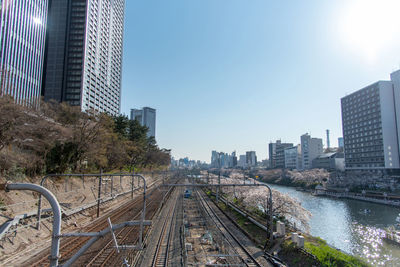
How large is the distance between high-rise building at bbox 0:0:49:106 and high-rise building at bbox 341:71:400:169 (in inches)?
3266

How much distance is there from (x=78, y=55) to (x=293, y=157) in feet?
319

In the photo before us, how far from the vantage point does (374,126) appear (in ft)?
216

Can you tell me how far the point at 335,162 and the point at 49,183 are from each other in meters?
95.2

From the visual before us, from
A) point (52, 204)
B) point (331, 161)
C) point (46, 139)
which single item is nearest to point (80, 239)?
point (46, 139)

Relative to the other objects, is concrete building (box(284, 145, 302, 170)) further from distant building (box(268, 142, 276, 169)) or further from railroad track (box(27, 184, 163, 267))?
railroad track (box(27, 184, 163, 267))

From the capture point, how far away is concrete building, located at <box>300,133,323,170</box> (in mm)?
102188

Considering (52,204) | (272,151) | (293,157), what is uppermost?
(272,151)

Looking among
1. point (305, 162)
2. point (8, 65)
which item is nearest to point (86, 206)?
point (8, 65)

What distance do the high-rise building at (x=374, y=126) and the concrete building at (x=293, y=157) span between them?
3246 cm

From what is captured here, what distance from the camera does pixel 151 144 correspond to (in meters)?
69.3

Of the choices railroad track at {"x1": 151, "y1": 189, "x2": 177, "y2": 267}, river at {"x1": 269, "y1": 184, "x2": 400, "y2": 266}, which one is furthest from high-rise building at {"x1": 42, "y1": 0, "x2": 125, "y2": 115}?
river at {"x1": 269, "y1": 184, "x2": 400, "y2": 266}

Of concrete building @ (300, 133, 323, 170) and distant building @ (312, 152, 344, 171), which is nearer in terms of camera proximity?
distant building @ (312, 152, 344, 171)

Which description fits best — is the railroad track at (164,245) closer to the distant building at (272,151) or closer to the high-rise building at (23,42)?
the high-rise building at (23,42)

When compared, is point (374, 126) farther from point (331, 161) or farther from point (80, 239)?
point (80, 239)
